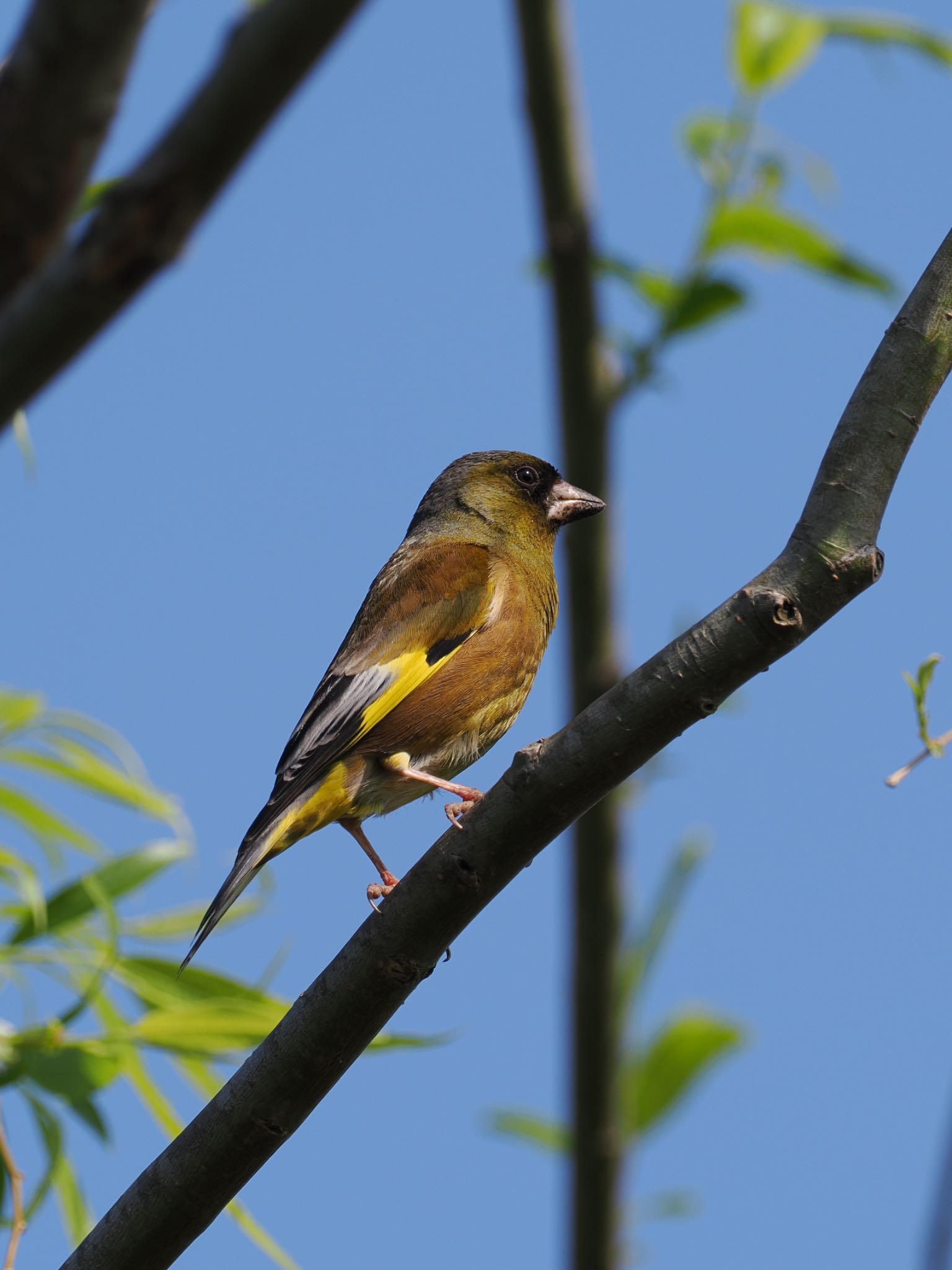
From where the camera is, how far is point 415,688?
584 centimetres

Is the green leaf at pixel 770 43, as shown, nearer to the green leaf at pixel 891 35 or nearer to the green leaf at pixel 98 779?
the green leaf at pixel 891 35

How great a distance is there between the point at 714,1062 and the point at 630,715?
622 millimetres

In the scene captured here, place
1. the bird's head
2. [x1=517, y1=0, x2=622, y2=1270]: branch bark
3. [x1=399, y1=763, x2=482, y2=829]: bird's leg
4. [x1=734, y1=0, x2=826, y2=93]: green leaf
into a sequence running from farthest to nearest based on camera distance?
the bird's head
[x1=399, y1=763, x2=482, y2=829]: bird's leg
[x1=734, y1=0, x2=826, y2=93]: green leaf
[x1=517, y1=0, x2=622, y2=1270]: branch bark

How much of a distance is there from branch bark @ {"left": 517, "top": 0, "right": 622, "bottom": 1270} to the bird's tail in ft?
7.86

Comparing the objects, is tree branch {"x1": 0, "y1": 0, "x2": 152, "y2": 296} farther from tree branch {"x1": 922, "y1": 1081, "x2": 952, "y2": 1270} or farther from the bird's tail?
the bird's tail

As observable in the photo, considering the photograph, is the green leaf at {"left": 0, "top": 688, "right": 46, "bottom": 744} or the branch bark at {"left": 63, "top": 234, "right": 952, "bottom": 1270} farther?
the green leaf at {"left": 0, "top": 688, "right": 46, "bottom": 744}

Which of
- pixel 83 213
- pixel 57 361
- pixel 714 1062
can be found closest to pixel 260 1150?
pixel 714 1062

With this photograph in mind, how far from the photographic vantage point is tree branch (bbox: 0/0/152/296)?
1.44m

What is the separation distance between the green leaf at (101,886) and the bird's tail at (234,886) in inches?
8.1

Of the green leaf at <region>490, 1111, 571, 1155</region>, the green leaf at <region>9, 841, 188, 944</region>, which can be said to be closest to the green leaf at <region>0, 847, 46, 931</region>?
the green leaf at <region>9, 841, 188, 944</region>

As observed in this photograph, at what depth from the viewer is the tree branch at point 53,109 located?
144 centimetres

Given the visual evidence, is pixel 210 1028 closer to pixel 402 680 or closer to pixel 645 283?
pixel 402 680

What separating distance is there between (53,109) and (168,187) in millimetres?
141

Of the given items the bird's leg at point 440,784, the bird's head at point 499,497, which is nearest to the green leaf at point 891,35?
the bird's leg at point 440,784
